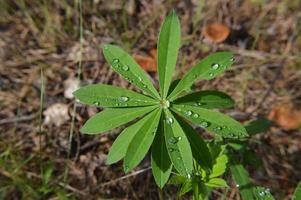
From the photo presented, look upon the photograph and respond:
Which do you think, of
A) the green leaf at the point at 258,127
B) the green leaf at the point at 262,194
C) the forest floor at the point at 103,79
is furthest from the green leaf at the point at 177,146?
the forest floor at the point at 103,79

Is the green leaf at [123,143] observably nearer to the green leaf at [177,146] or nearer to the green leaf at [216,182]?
the green leaf at [177,146]

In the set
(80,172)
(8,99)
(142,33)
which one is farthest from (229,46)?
(8,99)

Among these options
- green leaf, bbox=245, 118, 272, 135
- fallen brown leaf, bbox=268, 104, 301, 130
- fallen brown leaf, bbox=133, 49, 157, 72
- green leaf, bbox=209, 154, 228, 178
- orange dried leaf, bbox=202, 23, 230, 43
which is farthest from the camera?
orange dried leaf, bbox=202, 23, 230, 43

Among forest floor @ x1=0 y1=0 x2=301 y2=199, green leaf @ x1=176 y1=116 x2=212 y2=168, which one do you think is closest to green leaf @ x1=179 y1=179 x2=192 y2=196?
green leaf @ x1=176 y1=116 x2=212 y2=168

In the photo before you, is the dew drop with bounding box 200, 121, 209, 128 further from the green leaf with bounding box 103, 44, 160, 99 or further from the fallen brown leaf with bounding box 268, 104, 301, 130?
the fallen brown leaf with bounding box 268, 104, 301, 130

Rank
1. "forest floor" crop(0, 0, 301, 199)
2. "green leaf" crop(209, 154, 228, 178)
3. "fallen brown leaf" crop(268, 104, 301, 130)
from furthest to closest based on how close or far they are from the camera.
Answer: "fallen brown leaf" crop(268, 104, 301, 130) → "forest floor" crop(0, 0, 301, 199) → "green leaf" crop(209, 154, 228, 178)

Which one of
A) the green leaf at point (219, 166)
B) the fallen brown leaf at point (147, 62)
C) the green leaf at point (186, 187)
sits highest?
the fallen brown leaf at point (147, 62)

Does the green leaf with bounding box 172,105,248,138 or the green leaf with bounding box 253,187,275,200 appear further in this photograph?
the green leaf with bounding box 253,187,275,200
